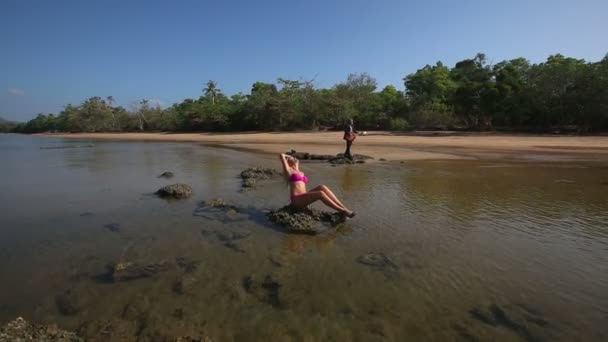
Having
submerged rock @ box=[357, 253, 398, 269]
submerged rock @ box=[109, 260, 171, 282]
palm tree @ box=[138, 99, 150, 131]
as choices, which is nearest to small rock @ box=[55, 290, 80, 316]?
submerged rock @ box=[109, 260, 171, 282]

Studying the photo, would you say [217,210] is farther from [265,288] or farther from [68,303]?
[68,303]

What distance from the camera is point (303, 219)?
6.58 meters

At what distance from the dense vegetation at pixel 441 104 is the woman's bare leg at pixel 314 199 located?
125 feet

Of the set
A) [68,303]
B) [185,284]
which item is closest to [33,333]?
[68,303]

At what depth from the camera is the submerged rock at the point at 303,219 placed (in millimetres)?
6361

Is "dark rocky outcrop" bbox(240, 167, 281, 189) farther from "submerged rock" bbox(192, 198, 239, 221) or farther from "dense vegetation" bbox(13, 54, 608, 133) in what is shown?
"dense vegetation" bbox(13, 54, 608, 133)

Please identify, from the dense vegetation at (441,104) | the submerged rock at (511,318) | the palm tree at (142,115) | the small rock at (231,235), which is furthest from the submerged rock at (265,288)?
the palm tree at (142,115)

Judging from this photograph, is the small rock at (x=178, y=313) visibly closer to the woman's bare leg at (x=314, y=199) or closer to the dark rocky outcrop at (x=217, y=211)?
the dark rocky outcrop at (x=217, y=211)

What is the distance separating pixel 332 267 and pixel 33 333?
11.0ft

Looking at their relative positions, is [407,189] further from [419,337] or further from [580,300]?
[419,337]

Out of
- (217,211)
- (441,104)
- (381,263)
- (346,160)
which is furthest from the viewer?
(441,104)

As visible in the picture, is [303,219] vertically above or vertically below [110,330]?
above

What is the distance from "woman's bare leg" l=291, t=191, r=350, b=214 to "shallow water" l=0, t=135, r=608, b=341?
0.42m

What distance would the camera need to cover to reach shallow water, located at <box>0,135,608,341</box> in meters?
3.55
